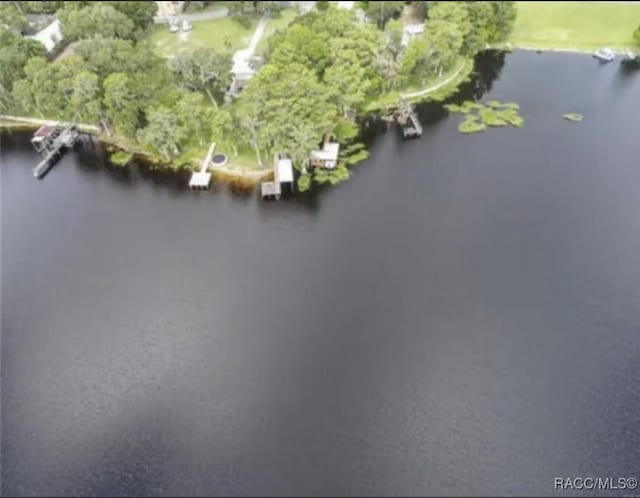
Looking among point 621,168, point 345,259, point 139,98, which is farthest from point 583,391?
point 139,98

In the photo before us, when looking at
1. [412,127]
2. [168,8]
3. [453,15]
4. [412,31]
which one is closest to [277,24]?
[168,8]

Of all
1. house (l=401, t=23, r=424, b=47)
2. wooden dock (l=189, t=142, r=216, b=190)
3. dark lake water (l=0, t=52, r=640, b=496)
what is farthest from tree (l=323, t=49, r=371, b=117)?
house (l=401, t=23, r=424, b=47)

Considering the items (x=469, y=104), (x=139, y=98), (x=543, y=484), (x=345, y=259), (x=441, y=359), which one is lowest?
(x=543, y=484)

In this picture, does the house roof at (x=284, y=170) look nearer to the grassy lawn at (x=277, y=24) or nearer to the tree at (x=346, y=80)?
the tree at (x=346, y=80)

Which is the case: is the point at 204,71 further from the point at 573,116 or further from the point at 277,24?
the point at 573,116

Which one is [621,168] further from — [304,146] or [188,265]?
[188,265]

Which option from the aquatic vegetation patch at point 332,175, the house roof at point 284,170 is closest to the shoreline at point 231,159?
the house roof at point 284,170
